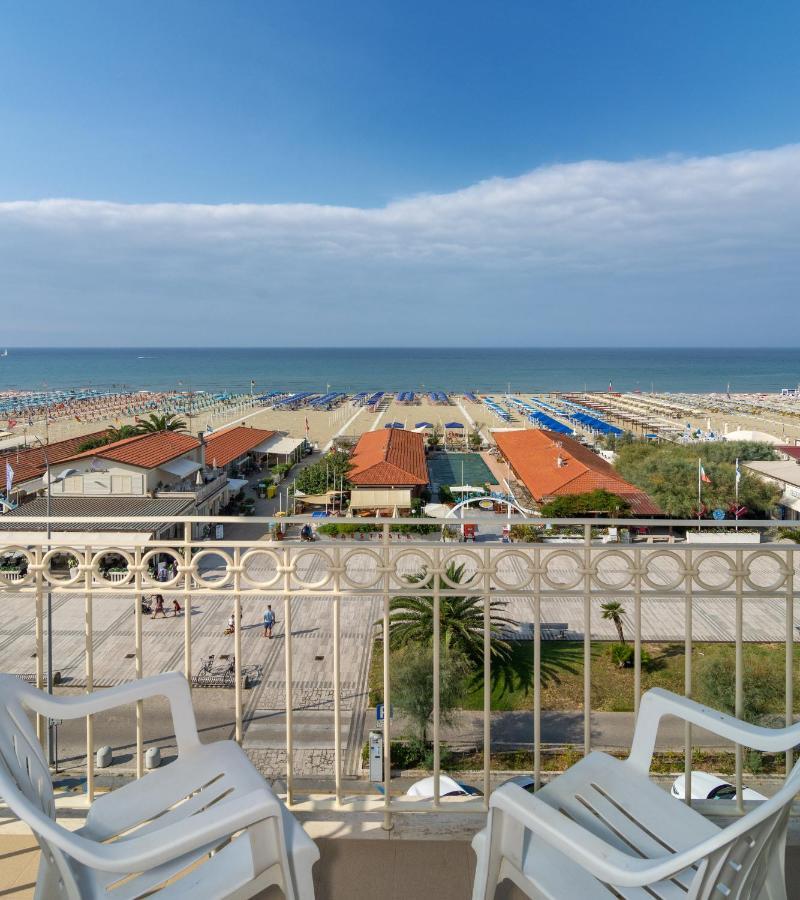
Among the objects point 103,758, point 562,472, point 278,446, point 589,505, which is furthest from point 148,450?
point 103,758

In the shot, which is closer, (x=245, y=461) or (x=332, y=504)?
(x=332, y=504)

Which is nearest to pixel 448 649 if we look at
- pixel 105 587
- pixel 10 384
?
pixel 105 587

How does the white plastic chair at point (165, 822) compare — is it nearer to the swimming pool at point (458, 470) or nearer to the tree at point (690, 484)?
the tree at point (690, 484)

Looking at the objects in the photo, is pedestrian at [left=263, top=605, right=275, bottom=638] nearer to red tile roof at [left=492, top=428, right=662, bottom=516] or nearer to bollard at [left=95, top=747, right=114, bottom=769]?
bollard at [left=95, top=747, right=114, bottom=769]

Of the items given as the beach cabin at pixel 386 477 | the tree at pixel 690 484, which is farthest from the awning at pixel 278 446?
the tree at pixel 690 484

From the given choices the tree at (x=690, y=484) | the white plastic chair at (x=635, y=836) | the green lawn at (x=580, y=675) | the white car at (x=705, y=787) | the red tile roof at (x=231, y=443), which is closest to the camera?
the white plastic chair at (x=635, y=836)

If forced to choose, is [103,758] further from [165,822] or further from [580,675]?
[165,822]

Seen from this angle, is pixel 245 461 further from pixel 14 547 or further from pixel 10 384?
pixel 10 384
